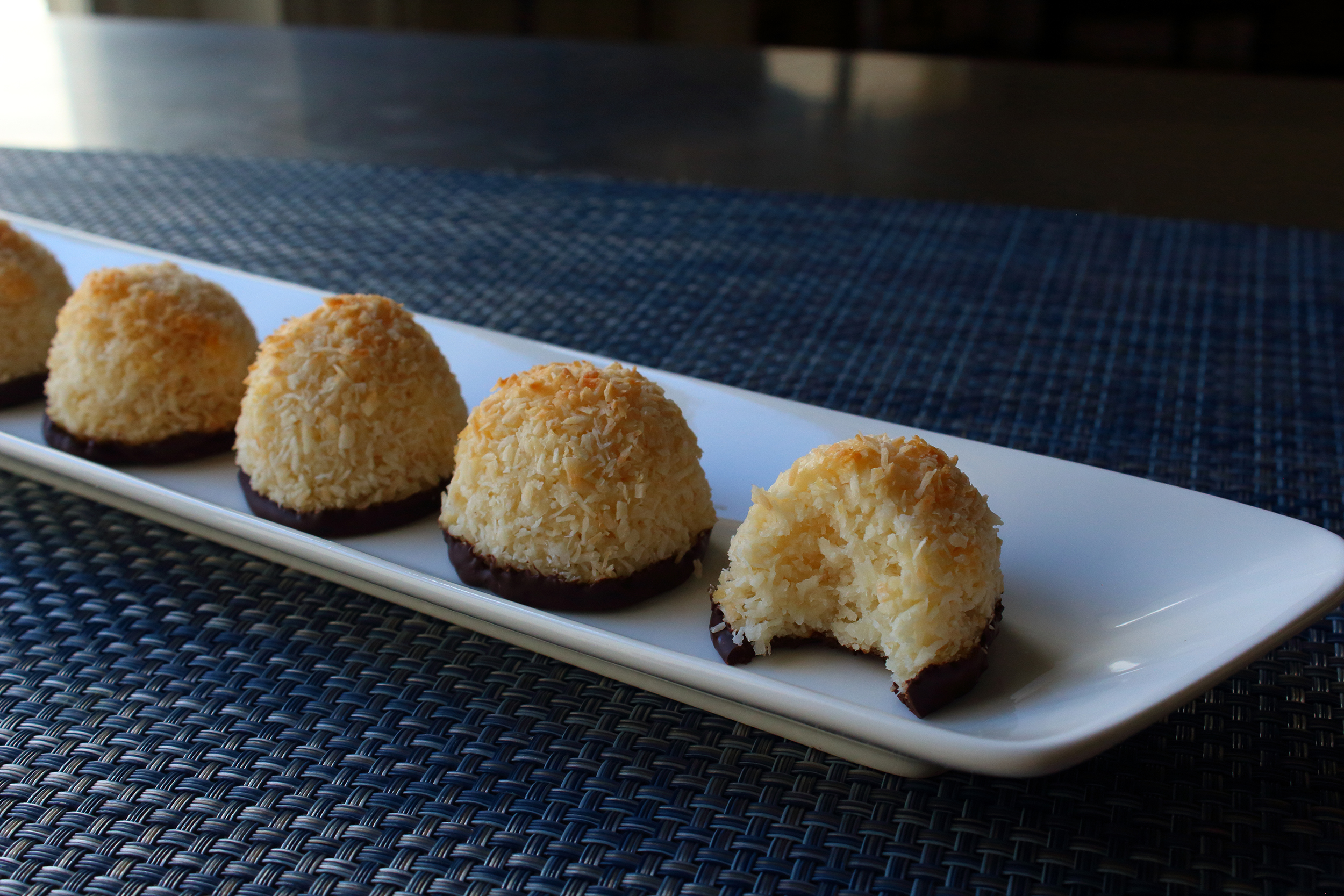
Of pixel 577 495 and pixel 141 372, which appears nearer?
pixel 577 495

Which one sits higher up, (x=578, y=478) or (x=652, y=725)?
(x=578, y=478)

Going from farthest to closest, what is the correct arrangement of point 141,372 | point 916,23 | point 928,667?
point 916,23
point 141,372
point 928,667

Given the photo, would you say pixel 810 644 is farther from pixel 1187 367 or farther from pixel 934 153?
pixel 934 153

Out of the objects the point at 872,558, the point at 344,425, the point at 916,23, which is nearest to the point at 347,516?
the point at 344,425

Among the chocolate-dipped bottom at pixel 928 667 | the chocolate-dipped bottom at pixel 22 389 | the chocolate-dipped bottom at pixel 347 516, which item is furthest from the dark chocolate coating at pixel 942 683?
the chocolate-dipped bottom at pixel 22 389

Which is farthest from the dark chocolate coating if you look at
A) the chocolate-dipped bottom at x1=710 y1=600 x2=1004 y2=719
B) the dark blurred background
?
the dark blurred background

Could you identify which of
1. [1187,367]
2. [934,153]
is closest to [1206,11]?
[934,153]

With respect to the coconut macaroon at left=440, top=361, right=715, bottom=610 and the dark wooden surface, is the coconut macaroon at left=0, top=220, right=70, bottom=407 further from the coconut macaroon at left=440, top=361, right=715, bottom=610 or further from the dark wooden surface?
the dark wooden surface

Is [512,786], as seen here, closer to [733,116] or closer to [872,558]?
[872,558]
